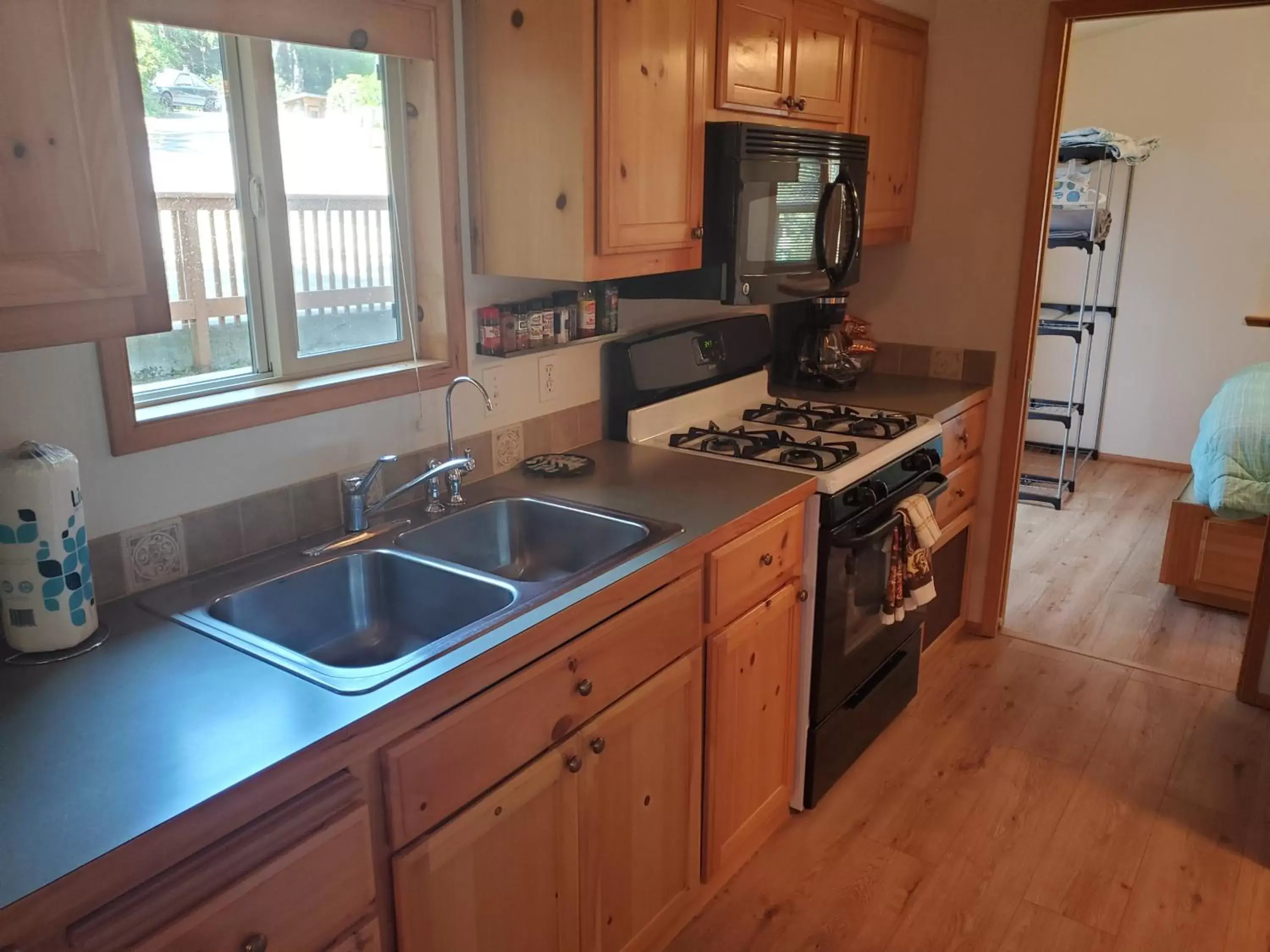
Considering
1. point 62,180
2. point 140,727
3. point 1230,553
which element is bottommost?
point 1230,553

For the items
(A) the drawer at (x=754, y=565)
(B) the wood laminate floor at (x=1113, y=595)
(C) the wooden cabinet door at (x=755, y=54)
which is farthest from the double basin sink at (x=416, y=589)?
(B) the wood laminate floor at (x=1113, y=595)

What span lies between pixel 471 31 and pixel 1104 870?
2.37 metres

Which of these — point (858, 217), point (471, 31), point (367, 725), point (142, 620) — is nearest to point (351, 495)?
point (142, 620)

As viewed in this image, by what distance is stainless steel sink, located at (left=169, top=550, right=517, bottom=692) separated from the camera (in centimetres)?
164

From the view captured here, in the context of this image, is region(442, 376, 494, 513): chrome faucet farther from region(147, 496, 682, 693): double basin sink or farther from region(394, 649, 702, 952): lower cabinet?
region(394, 649, 702, 952): lower cabinet

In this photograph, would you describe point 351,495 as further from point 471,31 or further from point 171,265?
point 471,31

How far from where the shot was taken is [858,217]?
2.69 metres

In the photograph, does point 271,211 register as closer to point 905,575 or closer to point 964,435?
point 905,575

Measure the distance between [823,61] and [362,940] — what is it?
7.63 ft

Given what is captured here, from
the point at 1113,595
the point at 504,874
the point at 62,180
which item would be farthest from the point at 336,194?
the point at 1113,595

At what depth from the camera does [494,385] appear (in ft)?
7.32

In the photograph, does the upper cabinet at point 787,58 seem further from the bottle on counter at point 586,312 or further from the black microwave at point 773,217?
the bottle on counter at point 586,312

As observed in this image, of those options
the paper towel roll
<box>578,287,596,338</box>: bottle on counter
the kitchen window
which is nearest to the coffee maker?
<box>578,287,596,338</box>: bottle on counter

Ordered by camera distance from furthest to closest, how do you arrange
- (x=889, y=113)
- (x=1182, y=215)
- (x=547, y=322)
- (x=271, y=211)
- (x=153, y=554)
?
1. (x=1182, y=215)
2. (x=889, y=113)
3. (x=547, y=322)
4. (x=271, y=211)
5. (x=153, y=554)
